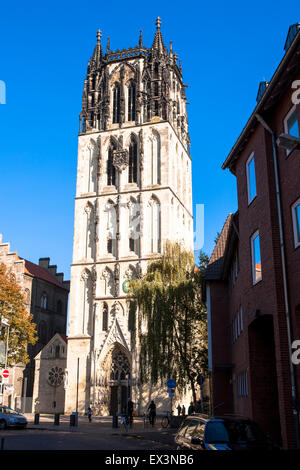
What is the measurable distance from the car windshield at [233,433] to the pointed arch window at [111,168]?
43.1 meters

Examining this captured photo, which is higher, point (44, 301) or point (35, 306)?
point (44, 301)

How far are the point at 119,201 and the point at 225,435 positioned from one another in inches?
1626

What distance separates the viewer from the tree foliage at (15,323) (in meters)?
42.0

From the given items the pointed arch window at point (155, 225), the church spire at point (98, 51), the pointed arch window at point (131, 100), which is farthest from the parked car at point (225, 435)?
the church spire at point (98, 51)

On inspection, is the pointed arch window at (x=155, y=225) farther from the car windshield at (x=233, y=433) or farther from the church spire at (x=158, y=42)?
the car windshield at (x=233, y=433)

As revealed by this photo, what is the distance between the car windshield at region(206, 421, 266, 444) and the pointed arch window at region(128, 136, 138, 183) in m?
42.4

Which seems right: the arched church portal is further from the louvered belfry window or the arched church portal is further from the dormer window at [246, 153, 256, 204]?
the dormer window at [246, 153, 256, 204]

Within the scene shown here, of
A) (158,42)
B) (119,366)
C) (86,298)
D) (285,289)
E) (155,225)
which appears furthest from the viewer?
(158,42)

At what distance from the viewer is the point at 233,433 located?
10391 mm

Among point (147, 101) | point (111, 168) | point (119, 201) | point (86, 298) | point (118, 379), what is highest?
point (147, 101)

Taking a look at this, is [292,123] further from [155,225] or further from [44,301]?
[44,301]

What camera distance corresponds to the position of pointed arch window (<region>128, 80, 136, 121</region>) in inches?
2162

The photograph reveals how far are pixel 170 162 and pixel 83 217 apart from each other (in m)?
10.3

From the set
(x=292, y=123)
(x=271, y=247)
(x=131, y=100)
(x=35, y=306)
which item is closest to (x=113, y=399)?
(x=35, y=306)
